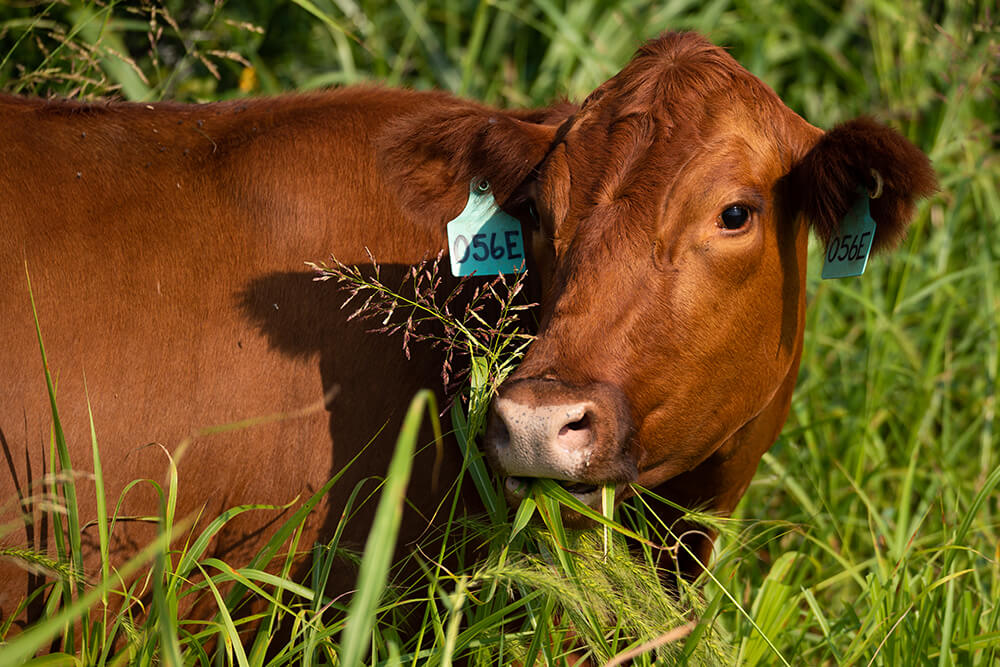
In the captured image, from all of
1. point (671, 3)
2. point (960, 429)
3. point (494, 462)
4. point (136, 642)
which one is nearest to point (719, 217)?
point (494, 462)

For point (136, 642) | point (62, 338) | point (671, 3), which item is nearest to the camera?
point (136, 642)

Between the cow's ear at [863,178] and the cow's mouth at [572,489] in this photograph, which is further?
the cow's ear at [863,178]

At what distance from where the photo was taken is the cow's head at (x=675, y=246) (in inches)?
89.0

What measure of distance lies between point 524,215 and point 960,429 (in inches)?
110

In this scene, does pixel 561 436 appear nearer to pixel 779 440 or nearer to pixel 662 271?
pixel 662 271

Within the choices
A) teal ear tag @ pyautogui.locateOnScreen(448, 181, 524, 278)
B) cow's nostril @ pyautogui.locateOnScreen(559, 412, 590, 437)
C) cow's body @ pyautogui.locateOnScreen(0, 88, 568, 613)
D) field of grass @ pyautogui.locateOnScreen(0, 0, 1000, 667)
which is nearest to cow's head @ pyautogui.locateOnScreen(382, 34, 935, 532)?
cow's nostril @ pyautogui.locateOnScreen(559, 412, 590, 437)

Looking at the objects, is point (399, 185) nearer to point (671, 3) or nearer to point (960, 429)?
point (960, 429)

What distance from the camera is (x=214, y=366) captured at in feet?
8.84

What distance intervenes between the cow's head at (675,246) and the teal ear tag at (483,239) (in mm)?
129

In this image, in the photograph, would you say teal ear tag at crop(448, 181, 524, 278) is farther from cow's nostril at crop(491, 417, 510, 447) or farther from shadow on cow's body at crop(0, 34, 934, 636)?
cow's nostril at crop(491, 417, 510, 447)

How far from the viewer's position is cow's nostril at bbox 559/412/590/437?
2102 millimetres

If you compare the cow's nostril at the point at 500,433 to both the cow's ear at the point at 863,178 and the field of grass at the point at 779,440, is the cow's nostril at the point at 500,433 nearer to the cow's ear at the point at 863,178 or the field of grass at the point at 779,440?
the field of grass at the point at 779,440

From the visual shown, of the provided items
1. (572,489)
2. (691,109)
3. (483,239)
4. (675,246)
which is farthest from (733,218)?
(572,489)

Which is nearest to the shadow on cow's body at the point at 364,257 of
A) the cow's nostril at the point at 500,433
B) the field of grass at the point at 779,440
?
the cow's nostril at the point at 500,433
